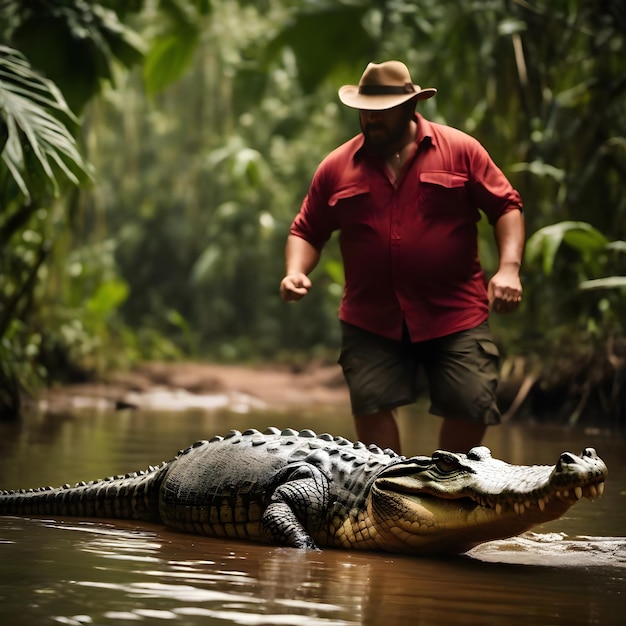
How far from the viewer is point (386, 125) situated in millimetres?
5508

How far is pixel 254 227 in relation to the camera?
2352cm

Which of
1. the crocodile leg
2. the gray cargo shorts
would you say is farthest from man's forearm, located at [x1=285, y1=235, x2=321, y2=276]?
the crocodile leg

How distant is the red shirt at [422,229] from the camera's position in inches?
216

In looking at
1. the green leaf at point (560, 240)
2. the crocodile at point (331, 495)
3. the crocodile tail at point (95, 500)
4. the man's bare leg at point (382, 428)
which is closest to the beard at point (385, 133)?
the man's bare leg at point (382, 428)

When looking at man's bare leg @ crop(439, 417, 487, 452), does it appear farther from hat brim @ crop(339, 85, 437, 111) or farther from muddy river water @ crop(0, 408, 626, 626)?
hat brim @ crop(339, 85, 437, 111)

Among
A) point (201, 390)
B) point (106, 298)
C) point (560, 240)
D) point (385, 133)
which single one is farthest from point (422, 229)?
point (201, 390)

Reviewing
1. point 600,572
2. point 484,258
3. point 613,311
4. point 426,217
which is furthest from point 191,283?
point 600,572

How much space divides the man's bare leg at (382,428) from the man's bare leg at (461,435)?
212mm

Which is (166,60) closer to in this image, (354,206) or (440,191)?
(354,206)

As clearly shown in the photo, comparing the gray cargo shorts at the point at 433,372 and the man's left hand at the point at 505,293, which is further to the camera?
the gray cargo shorts at the point at 433,372

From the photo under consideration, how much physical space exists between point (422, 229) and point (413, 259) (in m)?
0.14

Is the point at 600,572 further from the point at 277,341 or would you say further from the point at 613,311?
the point at 277,341

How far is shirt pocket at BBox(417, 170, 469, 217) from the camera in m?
5.45

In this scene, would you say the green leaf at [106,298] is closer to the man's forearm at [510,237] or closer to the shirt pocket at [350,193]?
the shirt pocket at [350,193]
